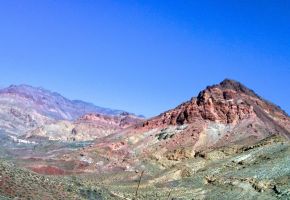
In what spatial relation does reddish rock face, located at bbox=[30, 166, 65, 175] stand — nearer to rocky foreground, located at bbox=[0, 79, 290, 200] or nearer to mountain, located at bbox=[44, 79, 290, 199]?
rocky foreground, located at bbox=[0, 79, 290, 200]

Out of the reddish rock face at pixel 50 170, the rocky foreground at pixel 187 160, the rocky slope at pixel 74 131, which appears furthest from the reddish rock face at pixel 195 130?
the rocky slope at pixel 74 131

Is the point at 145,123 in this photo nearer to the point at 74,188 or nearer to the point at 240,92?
the point at 240,92

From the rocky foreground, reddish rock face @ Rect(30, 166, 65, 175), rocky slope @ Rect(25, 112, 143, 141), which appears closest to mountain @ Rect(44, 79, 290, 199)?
the rocky foreground

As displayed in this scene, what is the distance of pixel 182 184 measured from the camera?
69.1 metres

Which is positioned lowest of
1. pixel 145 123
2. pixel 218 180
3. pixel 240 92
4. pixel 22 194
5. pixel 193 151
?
pixel 22 194

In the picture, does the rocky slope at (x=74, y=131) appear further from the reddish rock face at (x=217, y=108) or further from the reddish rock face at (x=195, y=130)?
the reddish rock face at (x=195, y=130)

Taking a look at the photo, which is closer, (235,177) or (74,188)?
(74,188)

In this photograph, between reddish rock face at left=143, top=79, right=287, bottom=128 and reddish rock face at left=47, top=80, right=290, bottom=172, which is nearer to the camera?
reddish rock face at left=47, top=80, right=290, bottom=172

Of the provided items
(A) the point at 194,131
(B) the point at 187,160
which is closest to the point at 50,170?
(B) the point at 187,160

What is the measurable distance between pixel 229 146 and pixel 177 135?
11.4m

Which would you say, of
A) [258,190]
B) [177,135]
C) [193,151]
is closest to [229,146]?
[193,151]

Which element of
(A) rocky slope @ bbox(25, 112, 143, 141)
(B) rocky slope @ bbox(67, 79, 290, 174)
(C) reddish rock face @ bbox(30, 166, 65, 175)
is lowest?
(C) reddish rock face @ bbox(30, 166, 65, 175)

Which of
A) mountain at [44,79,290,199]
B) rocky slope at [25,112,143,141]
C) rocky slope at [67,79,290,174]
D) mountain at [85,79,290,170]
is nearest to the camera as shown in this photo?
mountain at [44,79,290,199]

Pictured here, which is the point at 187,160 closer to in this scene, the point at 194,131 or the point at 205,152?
the point at 205,152
